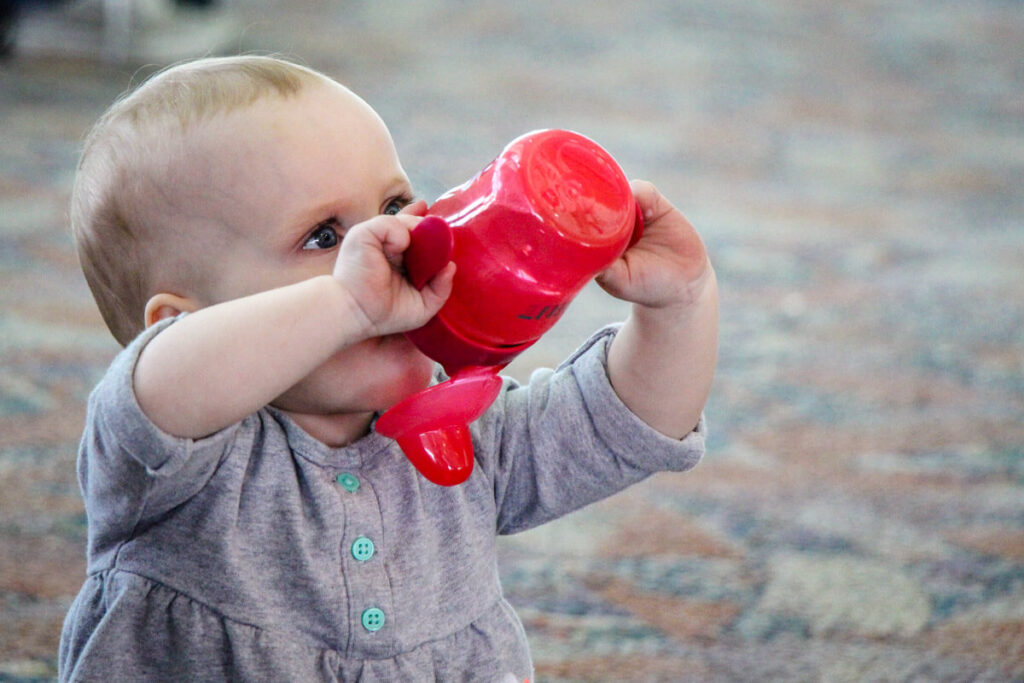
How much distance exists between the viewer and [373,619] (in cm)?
62

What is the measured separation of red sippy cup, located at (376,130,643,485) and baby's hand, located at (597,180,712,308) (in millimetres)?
62

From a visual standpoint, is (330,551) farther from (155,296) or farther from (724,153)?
(724,153)

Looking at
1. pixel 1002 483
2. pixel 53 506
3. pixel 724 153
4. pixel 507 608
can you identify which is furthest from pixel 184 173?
pixel 724 153

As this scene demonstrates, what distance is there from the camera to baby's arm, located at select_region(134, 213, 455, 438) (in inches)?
21.0

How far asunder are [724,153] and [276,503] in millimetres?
1726

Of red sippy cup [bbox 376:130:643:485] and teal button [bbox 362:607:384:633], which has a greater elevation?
red sippy cup [bbox 376:130:643:485]

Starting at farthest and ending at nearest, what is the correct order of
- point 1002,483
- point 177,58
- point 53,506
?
point 177,58 < point 1002,483 < point 53,506

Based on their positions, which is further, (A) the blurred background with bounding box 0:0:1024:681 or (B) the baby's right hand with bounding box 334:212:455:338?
(A) the blurred background with bounding box 0:0:1024:681

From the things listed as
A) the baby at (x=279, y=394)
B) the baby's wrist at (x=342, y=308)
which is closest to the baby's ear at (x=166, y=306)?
the baby at (x=279, y=394)

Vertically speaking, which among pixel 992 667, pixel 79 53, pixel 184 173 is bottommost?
pixel 79 53

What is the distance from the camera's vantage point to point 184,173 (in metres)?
0.60

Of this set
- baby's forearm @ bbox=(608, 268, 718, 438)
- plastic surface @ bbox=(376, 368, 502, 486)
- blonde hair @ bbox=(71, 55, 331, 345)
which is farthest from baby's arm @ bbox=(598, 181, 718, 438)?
blonde hair @ bbox=(71, 55, 331, 345)

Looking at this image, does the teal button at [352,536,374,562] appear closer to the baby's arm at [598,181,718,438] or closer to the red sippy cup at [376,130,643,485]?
the red sippy cup at [376,130,643,485]

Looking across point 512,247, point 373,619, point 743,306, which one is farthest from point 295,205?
point 743,306
